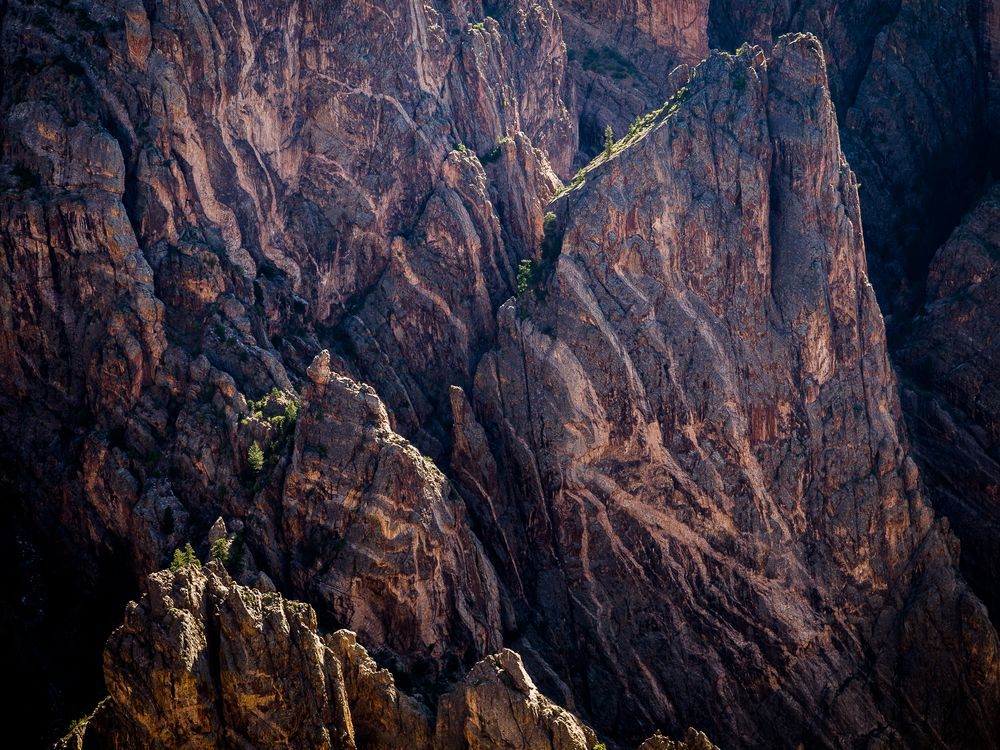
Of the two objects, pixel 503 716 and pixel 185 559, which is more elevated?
pixel 185 559

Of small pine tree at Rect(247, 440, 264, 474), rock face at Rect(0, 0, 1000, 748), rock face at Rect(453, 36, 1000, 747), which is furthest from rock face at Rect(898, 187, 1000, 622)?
small pine tree at Rect(247, 440, 264, 474)

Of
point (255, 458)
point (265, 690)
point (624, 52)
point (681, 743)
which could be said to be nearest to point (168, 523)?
point (255, 458)

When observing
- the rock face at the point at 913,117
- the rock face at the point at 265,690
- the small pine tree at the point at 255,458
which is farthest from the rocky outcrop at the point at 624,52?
the rock face at the point at 265,690

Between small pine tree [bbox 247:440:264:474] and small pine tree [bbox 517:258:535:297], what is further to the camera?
small pine tree [bbox 517:258:535:297]

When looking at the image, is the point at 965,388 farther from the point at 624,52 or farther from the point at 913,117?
the point at 624,52

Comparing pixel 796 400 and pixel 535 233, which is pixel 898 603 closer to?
pixel 796 400

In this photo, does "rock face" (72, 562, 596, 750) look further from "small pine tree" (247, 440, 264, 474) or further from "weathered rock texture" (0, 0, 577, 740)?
"small pine tree" (247, 440, 264, 474)
